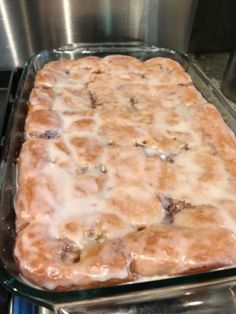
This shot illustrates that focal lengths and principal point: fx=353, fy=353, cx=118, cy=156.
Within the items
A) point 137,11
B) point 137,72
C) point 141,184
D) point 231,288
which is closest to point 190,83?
point 137,72

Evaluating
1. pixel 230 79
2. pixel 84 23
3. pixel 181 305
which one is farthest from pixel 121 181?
pixel 84 23

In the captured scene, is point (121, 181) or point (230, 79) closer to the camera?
point (121, 181)

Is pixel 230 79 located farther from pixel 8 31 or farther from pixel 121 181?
pixel 8 31

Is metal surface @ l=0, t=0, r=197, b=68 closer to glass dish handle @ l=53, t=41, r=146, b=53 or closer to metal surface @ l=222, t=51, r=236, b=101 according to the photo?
glass dish handle @ l=53, t=41, r=146, b=53

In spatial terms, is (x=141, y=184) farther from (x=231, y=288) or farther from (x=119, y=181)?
(x=231, y=288)

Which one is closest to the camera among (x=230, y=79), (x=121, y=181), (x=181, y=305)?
(x=181, y=305)

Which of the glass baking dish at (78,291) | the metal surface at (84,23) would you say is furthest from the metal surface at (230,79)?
the glass baking dish at (78,291)

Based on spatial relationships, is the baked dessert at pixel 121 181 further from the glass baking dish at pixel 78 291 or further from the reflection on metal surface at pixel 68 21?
the reflection on metal surface at pixel 68 21
